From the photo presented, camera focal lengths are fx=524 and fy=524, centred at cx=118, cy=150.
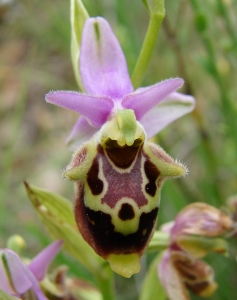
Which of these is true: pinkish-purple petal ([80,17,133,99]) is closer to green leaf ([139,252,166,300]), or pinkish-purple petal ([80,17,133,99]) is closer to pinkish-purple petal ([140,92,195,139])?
pinkish-purple petal ([140,92,195,139])

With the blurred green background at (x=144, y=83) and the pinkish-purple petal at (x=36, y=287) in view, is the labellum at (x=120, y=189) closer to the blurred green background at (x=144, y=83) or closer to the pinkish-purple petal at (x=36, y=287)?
the pinkish-purple petal at (x=36, y=287)

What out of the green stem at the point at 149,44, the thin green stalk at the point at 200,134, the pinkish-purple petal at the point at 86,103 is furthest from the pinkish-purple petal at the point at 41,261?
the thin green stalk at the point at 200,134

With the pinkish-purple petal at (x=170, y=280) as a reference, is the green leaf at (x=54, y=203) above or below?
above

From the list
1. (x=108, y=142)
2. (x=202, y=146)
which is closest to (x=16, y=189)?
(x=202, y=146)

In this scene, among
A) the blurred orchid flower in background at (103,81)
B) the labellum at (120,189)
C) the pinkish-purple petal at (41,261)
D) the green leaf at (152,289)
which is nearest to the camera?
the labellum at (120,189)

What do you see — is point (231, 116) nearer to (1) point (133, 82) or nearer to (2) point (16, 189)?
(1) point (133, 82)

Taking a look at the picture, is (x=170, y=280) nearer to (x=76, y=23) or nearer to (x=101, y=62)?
(x=101, y=62)

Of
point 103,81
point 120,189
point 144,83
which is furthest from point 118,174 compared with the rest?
point 144,83
